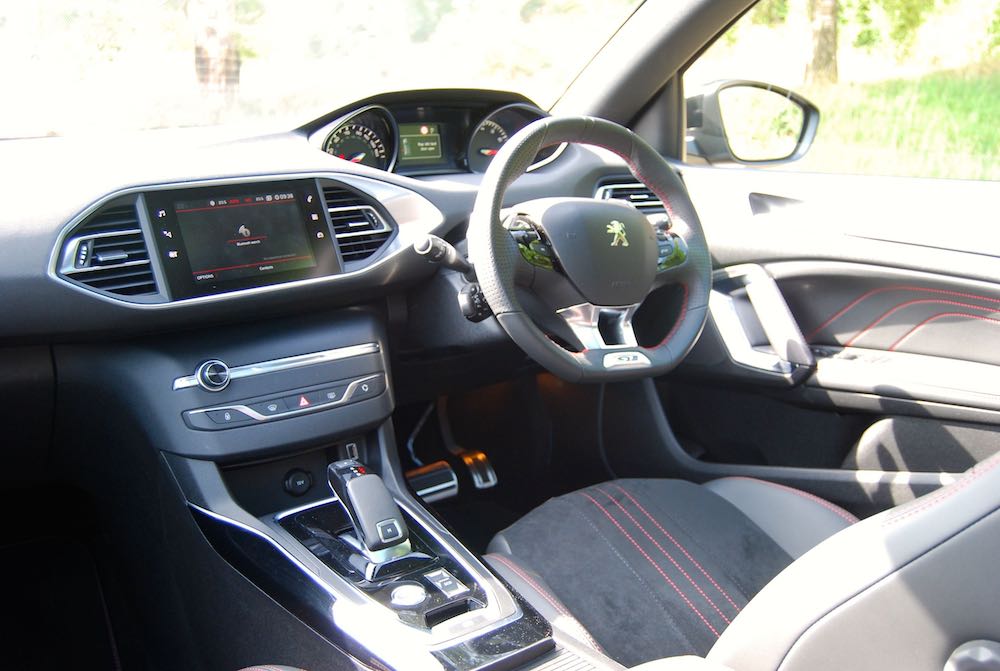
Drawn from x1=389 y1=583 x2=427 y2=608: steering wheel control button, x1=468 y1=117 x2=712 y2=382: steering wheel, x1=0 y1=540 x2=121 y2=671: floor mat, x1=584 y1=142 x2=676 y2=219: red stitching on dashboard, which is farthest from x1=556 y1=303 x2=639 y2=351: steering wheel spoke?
x1=0 y1=540 x2=121 y2=671: floor mat

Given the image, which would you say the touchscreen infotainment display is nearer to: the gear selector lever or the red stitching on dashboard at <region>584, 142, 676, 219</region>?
the gear selector lever

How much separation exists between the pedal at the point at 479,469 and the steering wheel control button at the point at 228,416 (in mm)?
974

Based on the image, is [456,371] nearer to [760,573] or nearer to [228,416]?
[228,416]

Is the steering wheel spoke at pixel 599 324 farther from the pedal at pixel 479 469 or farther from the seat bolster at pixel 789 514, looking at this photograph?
the pedal at pixel 479 469

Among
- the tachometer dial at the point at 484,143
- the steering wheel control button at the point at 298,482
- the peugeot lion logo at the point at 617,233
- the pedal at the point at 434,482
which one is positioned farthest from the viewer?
the pedal at the point at 434,482

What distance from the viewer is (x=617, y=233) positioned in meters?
1.68

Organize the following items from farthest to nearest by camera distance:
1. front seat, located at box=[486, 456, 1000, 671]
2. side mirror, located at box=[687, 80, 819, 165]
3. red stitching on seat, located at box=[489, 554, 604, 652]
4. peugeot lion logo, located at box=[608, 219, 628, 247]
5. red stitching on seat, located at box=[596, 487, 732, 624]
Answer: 1. side mirror, located at box=[687, 80, 819, 165]
2. peugeot lion logo, located at box=[608, 219, 628, 247]
3. red stitching on seat, located at box=[596, 487, 732, 624]
4. red stitching on seat, located at box=[489, 554, 604, 652]
5. front seat, located at box=[486, 456, 1000, 671]

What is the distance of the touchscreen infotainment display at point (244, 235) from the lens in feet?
5.48

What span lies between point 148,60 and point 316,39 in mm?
568

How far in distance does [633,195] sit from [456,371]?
24.6 inches

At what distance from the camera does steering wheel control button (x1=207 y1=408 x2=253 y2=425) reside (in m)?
1.71

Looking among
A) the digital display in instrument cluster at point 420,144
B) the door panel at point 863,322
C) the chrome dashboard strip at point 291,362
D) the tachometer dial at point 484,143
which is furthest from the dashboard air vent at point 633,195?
the chrome dashboard strip at point 291,362

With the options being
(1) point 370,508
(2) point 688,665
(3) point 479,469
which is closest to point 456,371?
(3) point 479,469

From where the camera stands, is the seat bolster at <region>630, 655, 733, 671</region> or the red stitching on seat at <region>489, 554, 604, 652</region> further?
the red stitching on seat at <region>489, 554, 604, 652</region>
